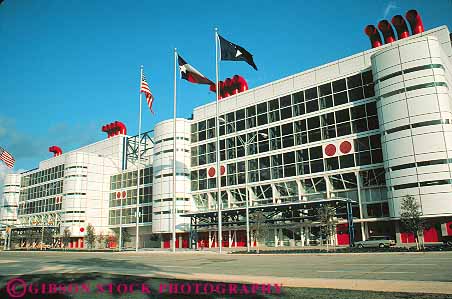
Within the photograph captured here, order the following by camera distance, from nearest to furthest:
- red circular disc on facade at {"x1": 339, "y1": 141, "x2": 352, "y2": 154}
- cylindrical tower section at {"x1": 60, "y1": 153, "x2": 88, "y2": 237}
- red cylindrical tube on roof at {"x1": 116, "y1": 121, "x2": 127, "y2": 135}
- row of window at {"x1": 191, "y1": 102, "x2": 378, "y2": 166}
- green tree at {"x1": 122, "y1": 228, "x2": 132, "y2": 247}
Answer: row of window at {"x1": 191, "y1": 102, "x2": 378, "y2": 166}, red circular disc on facade at {"x1": 339, "y1": 141, "x2": 352, "y2": 154}, green tree at {"x1": 122, "y1": 228, "x2": 132, "y2": 247}, cylindrical tower section at {"x1": 60, "y1": 153, "x2": 88, "y2": 237}, red cylindrical tube on roof at {"x1": 116, "y1": 121, "x2": 127, "y2": 135}

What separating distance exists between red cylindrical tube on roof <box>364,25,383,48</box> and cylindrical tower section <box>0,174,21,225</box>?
10211 cm

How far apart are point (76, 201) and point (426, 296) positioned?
271 ft

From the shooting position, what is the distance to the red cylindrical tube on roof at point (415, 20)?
50.3m

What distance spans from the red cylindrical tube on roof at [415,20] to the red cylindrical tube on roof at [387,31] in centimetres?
243

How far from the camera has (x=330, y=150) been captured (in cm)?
5153

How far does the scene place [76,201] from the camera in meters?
82.5

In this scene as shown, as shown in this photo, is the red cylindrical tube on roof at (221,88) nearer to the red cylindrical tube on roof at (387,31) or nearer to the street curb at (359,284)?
the red cylindrical tube on roof at (387,31)

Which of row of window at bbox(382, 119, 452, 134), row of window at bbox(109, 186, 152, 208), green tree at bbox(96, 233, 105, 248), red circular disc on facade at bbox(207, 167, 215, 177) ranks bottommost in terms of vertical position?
green tree at bbox(96, 233, 105, 248)

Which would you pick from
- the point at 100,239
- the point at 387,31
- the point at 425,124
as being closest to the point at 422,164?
the point at 425,124

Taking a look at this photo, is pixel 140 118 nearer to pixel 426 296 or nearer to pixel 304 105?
pixel 304 105

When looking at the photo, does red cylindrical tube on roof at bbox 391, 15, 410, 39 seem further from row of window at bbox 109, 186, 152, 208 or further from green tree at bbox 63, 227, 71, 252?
green tree at bbox 63, 227, 71, 252

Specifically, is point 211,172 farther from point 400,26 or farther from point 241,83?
point 400,26

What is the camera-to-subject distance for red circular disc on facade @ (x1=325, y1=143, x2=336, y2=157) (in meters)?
51.2

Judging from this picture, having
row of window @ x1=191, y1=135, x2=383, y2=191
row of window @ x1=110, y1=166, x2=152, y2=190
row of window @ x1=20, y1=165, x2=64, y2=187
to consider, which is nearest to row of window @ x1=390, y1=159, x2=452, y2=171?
row of window @ x1=191, y1=135, x2=383, y2=191
